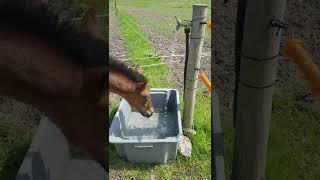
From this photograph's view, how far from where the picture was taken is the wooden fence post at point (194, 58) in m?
1.11

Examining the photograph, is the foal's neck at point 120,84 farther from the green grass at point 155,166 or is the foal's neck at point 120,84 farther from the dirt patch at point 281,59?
the dirt patch at point 281,59

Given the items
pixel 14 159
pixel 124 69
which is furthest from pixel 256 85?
pixel 14 159

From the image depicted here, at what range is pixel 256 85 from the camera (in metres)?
0.73

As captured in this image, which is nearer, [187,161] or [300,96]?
[187,161]

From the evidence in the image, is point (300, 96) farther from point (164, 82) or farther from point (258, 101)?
point (258, 101)

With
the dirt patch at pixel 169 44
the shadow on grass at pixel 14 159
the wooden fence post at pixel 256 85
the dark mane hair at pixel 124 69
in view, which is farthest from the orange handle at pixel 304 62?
the shadow on grass at pixel 14 159

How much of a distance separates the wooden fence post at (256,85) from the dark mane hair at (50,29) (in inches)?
10.9

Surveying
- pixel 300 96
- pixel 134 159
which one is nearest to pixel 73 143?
pixel 134 159

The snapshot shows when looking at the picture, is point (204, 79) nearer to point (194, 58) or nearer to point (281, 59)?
point (194, 58)

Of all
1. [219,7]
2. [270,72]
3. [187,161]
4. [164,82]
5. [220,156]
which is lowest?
[187,161]

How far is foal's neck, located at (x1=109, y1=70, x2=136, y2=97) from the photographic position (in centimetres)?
80

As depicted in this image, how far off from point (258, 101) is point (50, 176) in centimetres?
65

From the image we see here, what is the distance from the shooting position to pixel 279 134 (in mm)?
1337

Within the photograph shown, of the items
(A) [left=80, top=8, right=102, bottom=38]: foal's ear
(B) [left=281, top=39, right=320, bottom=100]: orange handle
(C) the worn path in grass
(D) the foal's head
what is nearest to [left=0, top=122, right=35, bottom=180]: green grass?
(D) the foal's head
